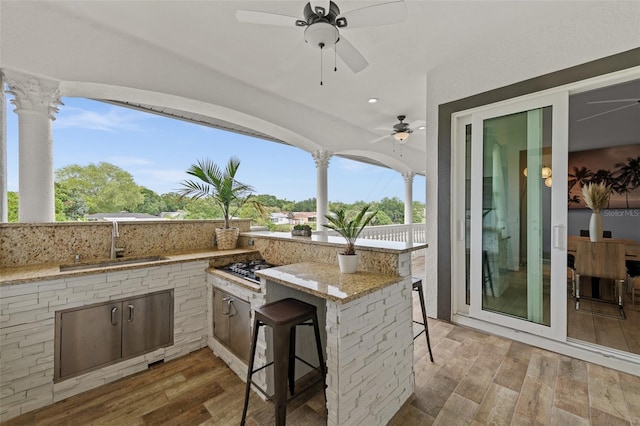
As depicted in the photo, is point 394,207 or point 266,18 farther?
point 394,207

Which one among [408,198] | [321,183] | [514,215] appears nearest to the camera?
[514,215]

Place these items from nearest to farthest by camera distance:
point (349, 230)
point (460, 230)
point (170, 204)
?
1. point (349, 230)
2. point (460, 230)
3. point (170, 204)

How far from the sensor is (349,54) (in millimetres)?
2188

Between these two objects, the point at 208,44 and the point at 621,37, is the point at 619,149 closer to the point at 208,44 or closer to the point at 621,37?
the point at 621,37

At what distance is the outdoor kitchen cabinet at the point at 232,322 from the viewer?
198 centimetres

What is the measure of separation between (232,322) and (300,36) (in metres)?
2.84

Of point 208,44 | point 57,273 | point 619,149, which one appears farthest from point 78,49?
point 619,149

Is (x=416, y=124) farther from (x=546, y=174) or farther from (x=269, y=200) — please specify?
(x=269, y=200)

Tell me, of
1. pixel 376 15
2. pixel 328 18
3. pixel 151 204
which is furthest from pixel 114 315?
pixel 376 15

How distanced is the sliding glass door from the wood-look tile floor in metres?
0.51

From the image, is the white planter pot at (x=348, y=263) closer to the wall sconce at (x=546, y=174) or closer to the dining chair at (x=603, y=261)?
the wall sconce at (x=546, y=174)

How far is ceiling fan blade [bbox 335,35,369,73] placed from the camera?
81.5 inches

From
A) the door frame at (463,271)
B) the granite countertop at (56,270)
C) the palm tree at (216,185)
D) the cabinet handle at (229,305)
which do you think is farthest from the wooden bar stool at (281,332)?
the door frame at (463,271)

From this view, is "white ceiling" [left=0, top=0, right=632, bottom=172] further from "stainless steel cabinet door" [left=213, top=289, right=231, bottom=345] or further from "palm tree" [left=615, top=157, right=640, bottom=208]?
"palm tree" [left=615, top=157, right=640, bottom=208]
